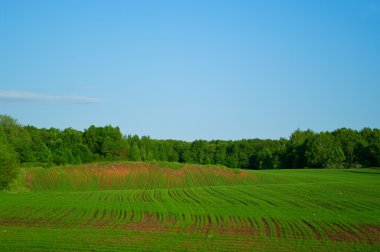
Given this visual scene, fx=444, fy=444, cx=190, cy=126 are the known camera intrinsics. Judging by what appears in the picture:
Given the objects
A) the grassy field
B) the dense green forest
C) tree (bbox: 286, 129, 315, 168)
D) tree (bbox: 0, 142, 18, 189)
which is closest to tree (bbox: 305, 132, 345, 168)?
the dense green forest

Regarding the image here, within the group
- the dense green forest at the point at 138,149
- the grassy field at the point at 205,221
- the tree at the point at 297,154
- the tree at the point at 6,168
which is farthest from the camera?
the tree at the point at 297,154

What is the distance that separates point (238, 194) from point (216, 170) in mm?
30102

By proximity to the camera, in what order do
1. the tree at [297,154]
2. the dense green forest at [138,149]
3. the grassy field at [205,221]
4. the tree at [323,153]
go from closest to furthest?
the grassy field at [205,221], the dense green forest at [138,149], the tree at [323,153], the tree at [297,154]

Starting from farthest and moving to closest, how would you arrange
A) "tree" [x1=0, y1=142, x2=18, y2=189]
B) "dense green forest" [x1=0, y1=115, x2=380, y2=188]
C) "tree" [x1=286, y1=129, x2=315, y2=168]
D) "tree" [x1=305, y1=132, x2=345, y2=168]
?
"tree" [x1=286, y1=129, x2=315, y2=168], "tree" [x1=305, y1=132, x2=345, y2=168], "dense green forest" [x1=0, y1=115, x2=380, y2=188], "tree" [x1=0, y1=142, x2=18, y2=189]

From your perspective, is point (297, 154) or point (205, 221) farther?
point (297, 154)

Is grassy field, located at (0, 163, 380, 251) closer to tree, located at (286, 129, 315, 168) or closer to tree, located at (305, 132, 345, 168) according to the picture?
tree, located at (305, 132, 345, 168)

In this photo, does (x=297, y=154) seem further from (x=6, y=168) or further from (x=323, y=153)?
(x=6, y=168)

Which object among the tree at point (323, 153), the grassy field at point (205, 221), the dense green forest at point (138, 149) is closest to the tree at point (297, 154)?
the dense green forest at point (138, 149)

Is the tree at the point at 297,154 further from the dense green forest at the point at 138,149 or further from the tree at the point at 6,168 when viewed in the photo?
the tree at the point at 6,168

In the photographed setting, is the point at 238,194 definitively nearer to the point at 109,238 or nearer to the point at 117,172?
the point at 109,238

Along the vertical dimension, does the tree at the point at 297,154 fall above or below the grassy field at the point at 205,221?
above

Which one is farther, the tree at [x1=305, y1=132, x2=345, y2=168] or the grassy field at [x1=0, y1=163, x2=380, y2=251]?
the tree at [x1=305, y1=132, x2=345, y2=168]

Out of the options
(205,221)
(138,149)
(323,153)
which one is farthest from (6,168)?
(323,153)

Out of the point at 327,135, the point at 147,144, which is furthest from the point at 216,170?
the point at 147,144
